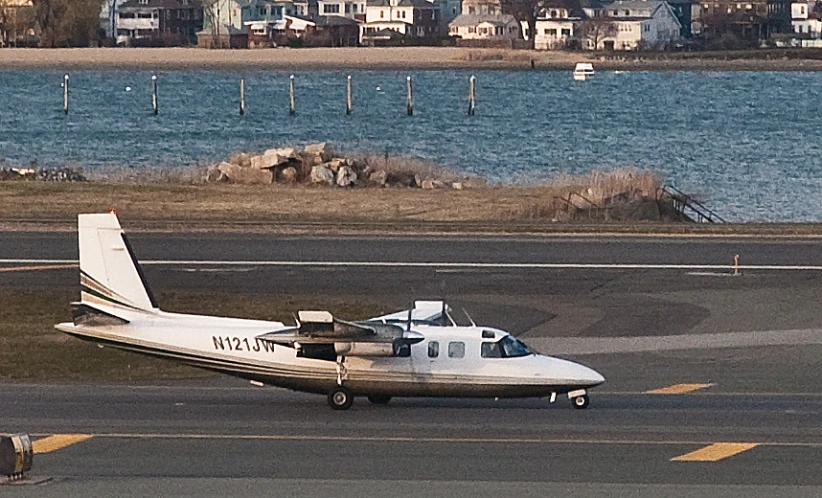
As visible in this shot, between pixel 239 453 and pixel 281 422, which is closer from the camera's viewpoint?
pixel 239 453

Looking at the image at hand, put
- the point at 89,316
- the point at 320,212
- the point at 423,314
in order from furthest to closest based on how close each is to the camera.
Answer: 1. the point at 320,212
2. the point at 423,314
3. the point at 89,316

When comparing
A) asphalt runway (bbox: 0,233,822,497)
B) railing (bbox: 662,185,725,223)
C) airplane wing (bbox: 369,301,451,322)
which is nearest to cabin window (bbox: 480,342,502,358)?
asphalt runway (bbox: 0,233,822,497)

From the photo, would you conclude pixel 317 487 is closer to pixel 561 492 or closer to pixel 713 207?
pixel 561 492

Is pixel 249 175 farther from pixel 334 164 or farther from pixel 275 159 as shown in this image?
pixel 334 164

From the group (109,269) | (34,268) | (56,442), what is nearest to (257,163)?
(34,268)

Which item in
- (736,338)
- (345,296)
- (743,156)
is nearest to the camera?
(736,338)

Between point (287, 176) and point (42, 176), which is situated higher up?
point (287, 176)

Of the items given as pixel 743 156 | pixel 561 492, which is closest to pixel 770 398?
pixel 561 492

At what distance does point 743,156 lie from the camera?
9644 cm

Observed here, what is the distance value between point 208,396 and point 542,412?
6.24 metres

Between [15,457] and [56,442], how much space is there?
376cm

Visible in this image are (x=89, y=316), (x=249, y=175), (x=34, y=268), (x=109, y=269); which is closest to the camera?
(x=89, y=316)

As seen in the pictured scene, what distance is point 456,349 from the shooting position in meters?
30.1

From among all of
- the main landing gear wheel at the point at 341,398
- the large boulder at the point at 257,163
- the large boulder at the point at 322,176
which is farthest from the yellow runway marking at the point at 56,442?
the large boulder at the point at 257,163
